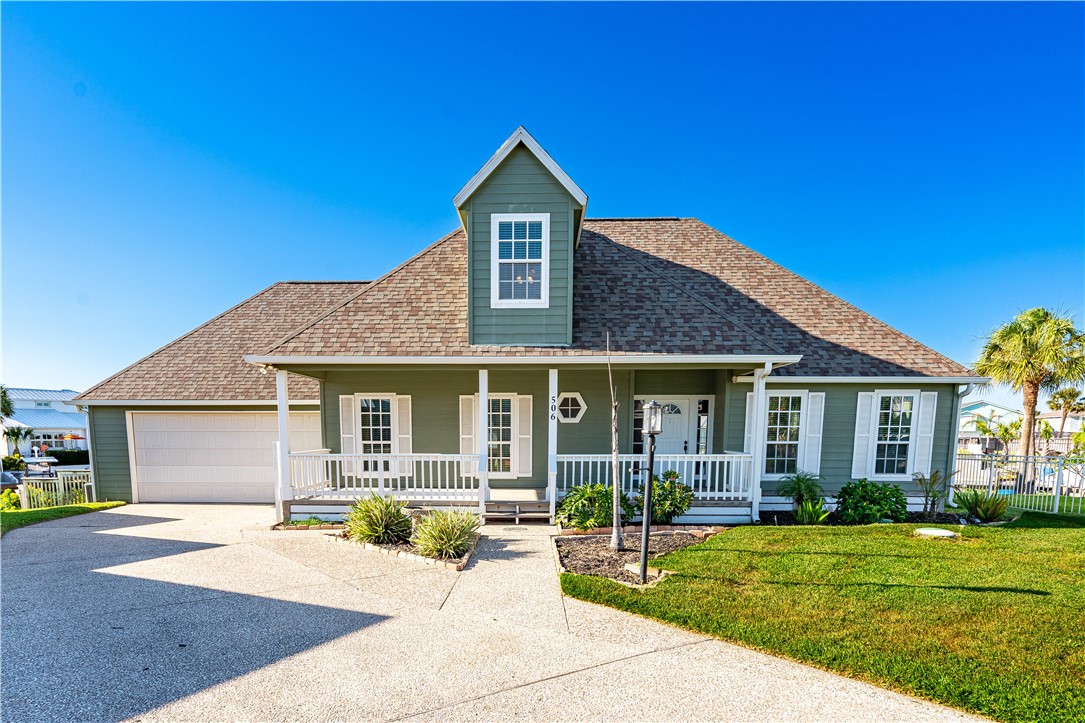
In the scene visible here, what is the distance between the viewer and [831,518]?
8.46 meters

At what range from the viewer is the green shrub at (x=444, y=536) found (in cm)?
610

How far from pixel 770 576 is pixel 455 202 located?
26.1 feet

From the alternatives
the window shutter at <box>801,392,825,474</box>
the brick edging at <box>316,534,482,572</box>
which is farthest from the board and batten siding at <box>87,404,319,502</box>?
the window shutter at <box>801,392,825,474</box>

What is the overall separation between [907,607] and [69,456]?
3471 cm

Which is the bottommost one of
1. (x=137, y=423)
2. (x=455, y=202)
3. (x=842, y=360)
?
(x=137, y=423)

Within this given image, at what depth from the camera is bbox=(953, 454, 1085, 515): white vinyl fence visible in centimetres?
998

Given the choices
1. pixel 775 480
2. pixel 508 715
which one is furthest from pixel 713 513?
pixel 508 715

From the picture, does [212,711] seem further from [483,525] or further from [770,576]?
[770,576]

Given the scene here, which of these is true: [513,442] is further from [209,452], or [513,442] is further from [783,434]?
[209,452]

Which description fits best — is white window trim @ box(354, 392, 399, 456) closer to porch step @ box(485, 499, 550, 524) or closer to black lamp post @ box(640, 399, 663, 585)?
A: porch step @ box(485, 499, 550, 524)

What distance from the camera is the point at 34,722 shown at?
302cm

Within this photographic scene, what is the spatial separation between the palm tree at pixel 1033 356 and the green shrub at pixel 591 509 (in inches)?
664

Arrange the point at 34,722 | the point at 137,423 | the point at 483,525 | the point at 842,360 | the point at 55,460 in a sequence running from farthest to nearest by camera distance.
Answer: the point at 55,460 → the point at 137,423 → the point at 842,360 → the point at 483,525 → the point at 34,722

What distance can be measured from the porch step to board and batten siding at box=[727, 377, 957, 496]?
4378mm
